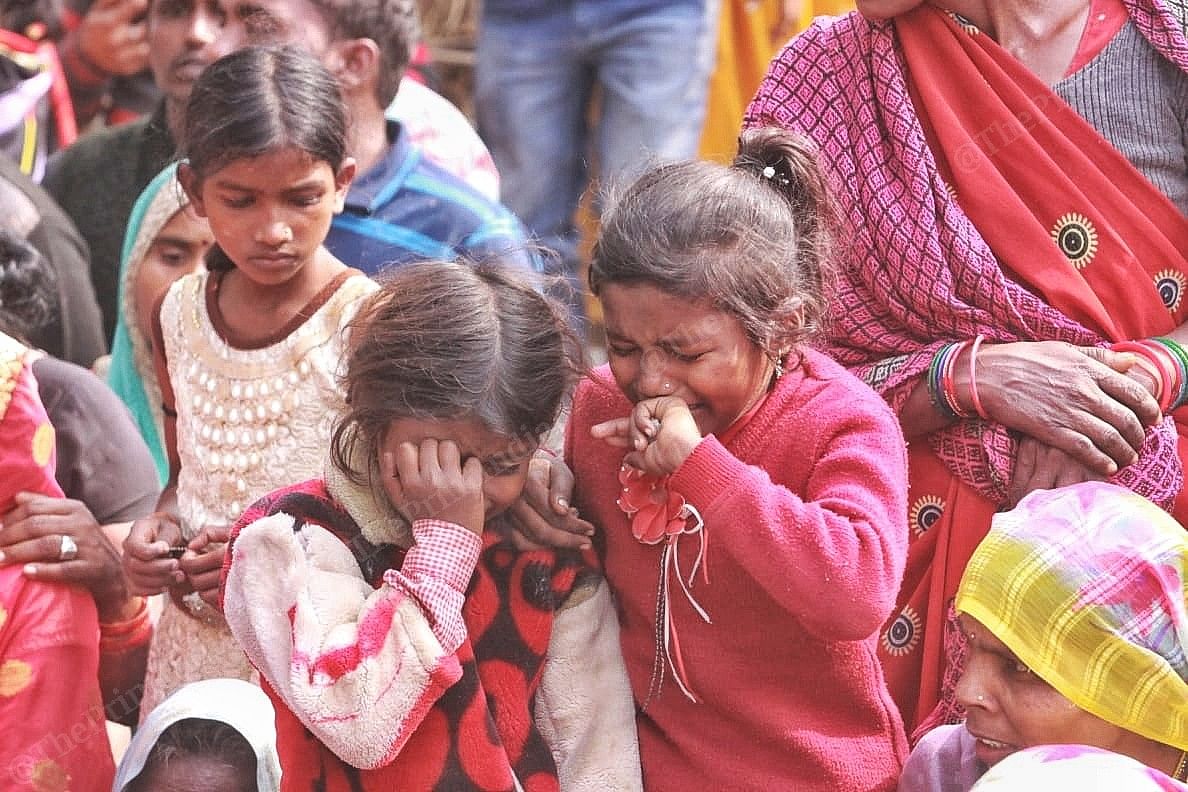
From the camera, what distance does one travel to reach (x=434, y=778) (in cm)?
250

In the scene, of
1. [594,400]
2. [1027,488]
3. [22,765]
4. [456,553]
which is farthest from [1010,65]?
[22,765]

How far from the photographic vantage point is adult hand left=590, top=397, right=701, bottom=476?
2.43m

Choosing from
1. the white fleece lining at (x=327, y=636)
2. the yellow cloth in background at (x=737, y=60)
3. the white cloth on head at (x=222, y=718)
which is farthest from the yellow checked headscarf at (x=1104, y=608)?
the yellow cloth in background at (x=737, y=60)

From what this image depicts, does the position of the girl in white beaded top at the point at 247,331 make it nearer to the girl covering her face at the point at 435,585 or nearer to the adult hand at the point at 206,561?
the adult hand at the point at 206,561

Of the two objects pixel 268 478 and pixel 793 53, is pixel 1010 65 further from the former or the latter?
pixel 268 478

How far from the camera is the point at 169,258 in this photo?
4.12m

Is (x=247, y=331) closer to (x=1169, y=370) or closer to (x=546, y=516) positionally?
(x=546, y=516)

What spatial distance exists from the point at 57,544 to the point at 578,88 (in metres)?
2.84

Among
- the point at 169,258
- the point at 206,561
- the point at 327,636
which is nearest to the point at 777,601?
the point at 327,636

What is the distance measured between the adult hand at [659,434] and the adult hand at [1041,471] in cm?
71

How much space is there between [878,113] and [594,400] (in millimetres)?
743

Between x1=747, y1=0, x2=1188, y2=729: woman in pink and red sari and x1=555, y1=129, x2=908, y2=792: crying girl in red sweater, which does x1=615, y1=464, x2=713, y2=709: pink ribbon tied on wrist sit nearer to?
x1=555, y1=129, x2=908, y2=792: crying girl in red sweater

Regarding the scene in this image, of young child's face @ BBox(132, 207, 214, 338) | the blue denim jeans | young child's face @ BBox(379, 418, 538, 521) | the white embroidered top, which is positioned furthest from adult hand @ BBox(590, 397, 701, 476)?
the blue denim jeans

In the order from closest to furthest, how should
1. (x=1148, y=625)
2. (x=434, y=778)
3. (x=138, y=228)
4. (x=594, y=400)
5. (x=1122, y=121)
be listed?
(x=1148, y=625) → (x=434, y=778) → (x=594, y=400) → (x=1122, y=121) → (x=138, y=228)
